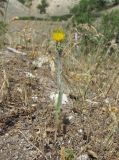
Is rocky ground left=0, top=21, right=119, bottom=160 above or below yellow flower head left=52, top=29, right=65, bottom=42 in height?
below

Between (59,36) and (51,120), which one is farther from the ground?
(59,36)

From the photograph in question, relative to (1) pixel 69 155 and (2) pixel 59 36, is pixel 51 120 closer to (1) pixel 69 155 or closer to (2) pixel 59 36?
(1) pixel 69 155

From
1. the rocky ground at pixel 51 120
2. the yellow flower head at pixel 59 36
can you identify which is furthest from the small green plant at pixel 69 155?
the yellow flower head at pixel 59 36

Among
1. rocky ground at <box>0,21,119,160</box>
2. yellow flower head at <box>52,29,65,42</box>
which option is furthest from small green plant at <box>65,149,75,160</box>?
yellow flower head at <box>52,29,65,42</box>

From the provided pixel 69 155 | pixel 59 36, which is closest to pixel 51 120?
pixel 69 155

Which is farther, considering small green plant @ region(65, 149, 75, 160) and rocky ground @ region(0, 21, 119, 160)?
rocky ground @ region(0, 21, 119, 160)

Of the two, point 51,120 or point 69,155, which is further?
point 51,120

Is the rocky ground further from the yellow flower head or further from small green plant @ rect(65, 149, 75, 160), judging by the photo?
the yellow flower head

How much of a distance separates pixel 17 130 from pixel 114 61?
200 cm

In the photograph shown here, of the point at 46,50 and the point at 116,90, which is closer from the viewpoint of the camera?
the point at 116,90

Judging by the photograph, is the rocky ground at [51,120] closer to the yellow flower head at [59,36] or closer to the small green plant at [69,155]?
the small green plant at [69,155]

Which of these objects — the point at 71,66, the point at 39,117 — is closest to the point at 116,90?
the point at 71,66

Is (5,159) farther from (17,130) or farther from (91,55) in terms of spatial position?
(91,55)

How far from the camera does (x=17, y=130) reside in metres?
2.86
